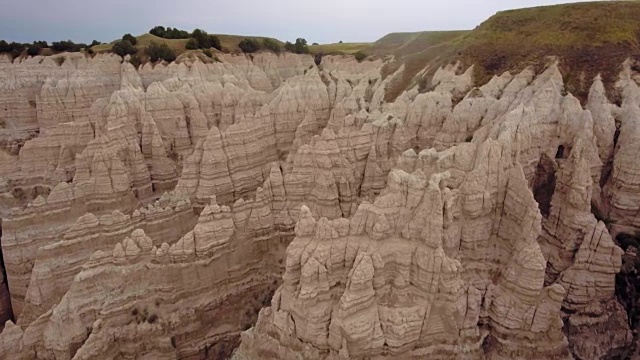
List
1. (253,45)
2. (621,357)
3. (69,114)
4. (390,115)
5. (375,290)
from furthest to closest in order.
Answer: (253,45), (69,114), (390,115), (621,357), (375,290)

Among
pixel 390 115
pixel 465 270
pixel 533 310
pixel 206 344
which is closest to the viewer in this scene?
pixel 533 310

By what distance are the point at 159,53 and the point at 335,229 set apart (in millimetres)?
40618

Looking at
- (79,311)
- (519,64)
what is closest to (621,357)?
(519,64)

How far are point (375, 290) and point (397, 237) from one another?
2.43 meters

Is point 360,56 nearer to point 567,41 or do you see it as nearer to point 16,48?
point 567,41

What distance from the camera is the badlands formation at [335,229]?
1786 cm

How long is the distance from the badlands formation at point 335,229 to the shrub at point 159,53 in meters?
13.4

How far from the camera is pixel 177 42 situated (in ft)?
186

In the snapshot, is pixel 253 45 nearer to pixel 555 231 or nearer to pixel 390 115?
pixel 390 115

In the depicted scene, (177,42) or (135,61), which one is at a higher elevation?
(177,42)

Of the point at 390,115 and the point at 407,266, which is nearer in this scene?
the point at 407,266

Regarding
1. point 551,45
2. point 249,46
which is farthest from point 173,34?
point 551,45

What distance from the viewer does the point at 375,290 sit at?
57.8ft

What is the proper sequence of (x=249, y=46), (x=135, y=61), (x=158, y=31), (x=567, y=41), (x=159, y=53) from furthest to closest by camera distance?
(x=158, y=31), (x=249, y=46), (x=159, y=53), (x=135, y=61), (x=567, y=41)
